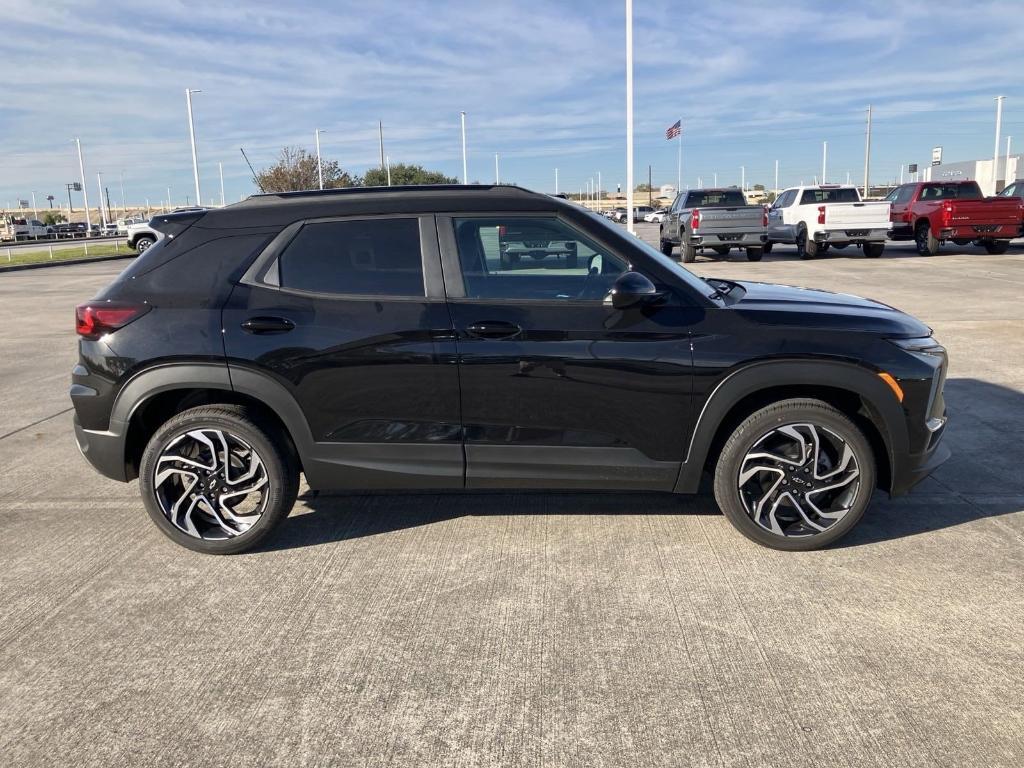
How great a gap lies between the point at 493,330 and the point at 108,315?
1.90 metres

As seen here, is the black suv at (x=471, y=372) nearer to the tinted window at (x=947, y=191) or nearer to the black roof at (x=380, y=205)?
the black roof at (x=380, y=205)

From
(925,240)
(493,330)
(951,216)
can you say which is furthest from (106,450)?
(925,240)

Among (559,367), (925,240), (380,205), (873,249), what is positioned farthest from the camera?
(925,240)

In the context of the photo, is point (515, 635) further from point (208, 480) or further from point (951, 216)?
point (951, 216)

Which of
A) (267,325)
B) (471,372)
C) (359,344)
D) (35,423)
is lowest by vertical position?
(35,423)

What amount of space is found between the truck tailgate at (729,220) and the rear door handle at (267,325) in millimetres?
Result: 18178

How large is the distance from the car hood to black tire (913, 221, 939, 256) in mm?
20813

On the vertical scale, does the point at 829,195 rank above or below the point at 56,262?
above

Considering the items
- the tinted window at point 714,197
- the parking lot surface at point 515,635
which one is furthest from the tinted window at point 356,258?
the tinted window at point 714,197

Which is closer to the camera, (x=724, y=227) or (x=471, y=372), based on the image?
(x=471, y=372)

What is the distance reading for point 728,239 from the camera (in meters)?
21.0

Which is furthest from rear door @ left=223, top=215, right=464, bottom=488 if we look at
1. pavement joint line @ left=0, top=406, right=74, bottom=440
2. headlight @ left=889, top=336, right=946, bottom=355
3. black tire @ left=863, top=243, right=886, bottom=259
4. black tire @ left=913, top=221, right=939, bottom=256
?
black tire @ left=913, top=221, right=939, bottom=256

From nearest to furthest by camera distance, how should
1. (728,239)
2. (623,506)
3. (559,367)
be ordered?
(559,367) → (623,506) → (728,239)

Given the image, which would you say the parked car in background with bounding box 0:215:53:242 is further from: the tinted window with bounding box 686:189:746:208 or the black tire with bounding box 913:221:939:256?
the black tire with bounding box 913:221:939:256
